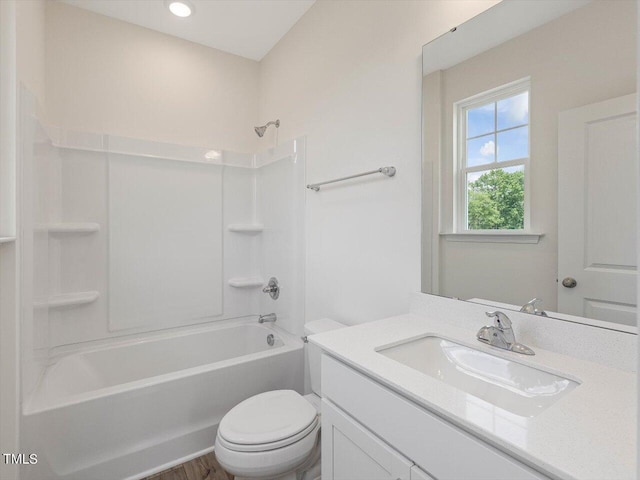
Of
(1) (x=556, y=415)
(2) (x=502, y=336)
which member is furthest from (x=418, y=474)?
(2) (x=502, y=336)

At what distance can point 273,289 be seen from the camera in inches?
96.4

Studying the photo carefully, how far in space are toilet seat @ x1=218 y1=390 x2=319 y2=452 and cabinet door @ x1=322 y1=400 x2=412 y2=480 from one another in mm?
239

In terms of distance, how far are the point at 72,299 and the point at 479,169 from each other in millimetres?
2374

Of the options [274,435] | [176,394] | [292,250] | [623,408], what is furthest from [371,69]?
[176,394]

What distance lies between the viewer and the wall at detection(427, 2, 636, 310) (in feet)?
2.96

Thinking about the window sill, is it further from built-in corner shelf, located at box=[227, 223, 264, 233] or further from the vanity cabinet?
built-in corner shelf, located at box=[227, 223, 264, 233]

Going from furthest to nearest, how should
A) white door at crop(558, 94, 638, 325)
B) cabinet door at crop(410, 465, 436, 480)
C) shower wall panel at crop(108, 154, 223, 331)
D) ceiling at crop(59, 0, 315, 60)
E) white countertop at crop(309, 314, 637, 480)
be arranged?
shower wall panel at crop(108, 154, 223, 331)
ceiling at crop(59, 0, 315, 60)
white door at crop(558, 94, 638, 325)
cabinet door at crop(410, 465, 436, 480)
white countertop at crop(309, 314, 637, 480)

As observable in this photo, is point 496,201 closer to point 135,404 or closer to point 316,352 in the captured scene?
point 316,352

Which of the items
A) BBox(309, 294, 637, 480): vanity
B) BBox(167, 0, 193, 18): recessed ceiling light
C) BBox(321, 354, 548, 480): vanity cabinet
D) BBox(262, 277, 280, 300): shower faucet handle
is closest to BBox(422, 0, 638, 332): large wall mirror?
BBox(309, 294, 637, 480): vanity

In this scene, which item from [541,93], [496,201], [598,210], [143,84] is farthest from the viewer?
[143,84]

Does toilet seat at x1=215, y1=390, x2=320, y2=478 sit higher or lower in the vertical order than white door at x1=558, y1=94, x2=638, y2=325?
lower

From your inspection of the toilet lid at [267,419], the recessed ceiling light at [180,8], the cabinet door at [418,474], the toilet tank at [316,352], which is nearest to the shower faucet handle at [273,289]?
the toilet tank at [316,352]

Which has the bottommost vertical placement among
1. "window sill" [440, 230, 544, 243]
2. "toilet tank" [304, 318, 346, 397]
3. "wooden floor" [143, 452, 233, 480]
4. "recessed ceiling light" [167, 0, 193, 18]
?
"wooden floor" [143, 452, 233, 480]

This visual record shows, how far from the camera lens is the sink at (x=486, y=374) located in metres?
0.84
